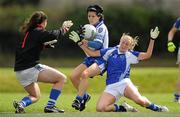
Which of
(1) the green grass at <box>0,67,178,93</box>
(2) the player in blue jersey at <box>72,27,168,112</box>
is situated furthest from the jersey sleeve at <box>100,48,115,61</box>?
(1) the green grass at <box>0,67,178,93</box>

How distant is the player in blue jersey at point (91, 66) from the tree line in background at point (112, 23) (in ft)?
102

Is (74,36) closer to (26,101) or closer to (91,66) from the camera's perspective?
(91,66)

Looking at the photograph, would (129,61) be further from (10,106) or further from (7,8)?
(7,8)

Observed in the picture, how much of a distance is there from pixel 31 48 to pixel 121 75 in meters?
1.70

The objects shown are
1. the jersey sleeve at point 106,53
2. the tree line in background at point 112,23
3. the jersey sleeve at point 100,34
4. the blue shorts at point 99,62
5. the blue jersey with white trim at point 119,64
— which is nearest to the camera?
the blue jersey with white trim at point 119,64

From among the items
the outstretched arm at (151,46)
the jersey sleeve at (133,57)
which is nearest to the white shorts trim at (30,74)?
the jersey sleeve at (133,57)

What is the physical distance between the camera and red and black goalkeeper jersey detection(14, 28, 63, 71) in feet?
42.3

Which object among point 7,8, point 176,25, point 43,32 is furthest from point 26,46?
point 7,8

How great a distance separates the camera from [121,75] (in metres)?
13.0

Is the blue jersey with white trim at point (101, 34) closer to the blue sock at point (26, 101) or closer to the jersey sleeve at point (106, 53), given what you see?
the jersey sleeve at point (106, 53)

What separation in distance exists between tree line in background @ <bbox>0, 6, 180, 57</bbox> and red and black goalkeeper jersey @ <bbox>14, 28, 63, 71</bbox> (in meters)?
32.0

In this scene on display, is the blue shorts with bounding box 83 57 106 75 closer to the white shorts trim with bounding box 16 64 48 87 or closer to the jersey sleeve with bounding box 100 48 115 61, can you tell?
the jersey sleeve with bounding box 100 48 115 61

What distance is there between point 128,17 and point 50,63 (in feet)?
26.6

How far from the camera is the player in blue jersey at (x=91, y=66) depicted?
43.6ft
